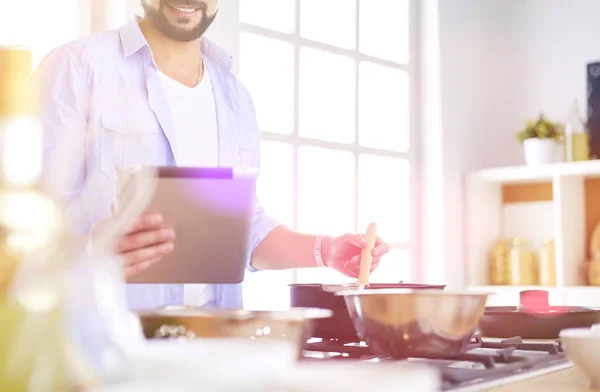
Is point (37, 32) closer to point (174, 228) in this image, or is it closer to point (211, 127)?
point (211, 127)

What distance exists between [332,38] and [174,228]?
81.9 inches

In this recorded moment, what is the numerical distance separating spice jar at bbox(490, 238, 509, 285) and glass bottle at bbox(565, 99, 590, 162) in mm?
489

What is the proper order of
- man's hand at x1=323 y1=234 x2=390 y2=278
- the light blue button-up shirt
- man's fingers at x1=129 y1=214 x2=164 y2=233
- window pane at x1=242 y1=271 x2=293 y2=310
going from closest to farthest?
man's fingers at x1=129 y1=214 x2=164 y2=233, man's hand at x1=323 y1=234 x2=390 y2=278, the light blue button-up shirt, window pane at x1=242 y1=271 x2=293 y2=310

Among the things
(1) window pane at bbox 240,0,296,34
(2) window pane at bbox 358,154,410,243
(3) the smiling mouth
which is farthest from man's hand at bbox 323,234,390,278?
(2) window pane at bbox 358,154,410,243

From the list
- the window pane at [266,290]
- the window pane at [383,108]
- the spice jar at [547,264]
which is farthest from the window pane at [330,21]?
the spice jar at [547,264]

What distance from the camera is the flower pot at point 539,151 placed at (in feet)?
10.8

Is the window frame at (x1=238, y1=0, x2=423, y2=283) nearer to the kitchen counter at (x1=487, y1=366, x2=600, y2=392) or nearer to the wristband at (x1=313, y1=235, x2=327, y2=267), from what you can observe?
the wristband at (x1=313, y1=235, x2=327, y2=267)

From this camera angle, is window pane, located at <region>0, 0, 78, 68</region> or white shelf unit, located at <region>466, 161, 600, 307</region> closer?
window pane, located at <region>0, 0, 78, 68</region>

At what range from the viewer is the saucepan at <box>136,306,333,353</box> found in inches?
29.2

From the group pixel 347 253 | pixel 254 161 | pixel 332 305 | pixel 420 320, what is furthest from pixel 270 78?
pixel 420 320

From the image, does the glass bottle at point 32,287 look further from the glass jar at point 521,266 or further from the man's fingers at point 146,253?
the glass jar at point 521,266

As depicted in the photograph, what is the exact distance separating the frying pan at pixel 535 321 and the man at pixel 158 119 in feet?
1.04

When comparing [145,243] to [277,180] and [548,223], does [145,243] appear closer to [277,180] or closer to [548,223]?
[277,180]

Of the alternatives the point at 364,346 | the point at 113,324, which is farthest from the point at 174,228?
the point at 113,324
